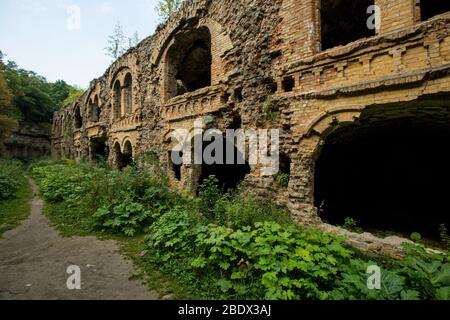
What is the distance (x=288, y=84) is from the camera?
589cm

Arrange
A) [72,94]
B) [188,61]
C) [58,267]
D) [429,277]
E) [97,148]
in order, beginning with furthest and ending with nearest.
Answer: [72,94], [97,148], [188,61], [58,267], [429,277]

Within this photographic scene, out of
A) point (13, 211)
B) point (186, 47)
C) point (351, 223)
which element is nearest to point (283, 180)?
point (351, 223)

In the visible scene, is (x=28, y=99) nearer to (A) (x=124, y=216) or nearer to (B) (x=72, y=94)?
(B) (x=72, y=94)

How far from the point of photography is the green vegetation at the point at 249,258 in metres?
3.02

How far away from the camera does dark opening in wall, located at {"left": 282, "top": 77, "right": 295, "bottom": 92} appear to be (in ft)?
18.9

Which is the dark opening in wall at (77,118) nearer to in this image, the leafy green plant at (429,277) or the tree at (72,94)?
the tree at (72,94)

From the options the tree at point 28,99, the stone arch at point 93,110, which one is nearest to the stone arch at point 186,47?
the stone arch at point 93,110

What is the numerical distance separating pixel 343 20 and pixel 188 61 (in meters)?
5.73

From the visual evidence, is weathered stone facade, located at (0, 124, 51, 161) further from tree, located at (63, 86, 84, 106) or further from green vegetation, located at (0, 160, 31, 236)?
green vegetation, located at (0, 160, 31, 236)

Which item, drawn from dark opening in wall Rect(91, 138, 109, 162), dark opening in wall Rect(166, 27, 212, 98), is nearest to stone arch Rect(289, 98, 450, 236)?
dark opening in wall Rect(166, 27, 212, 98)
